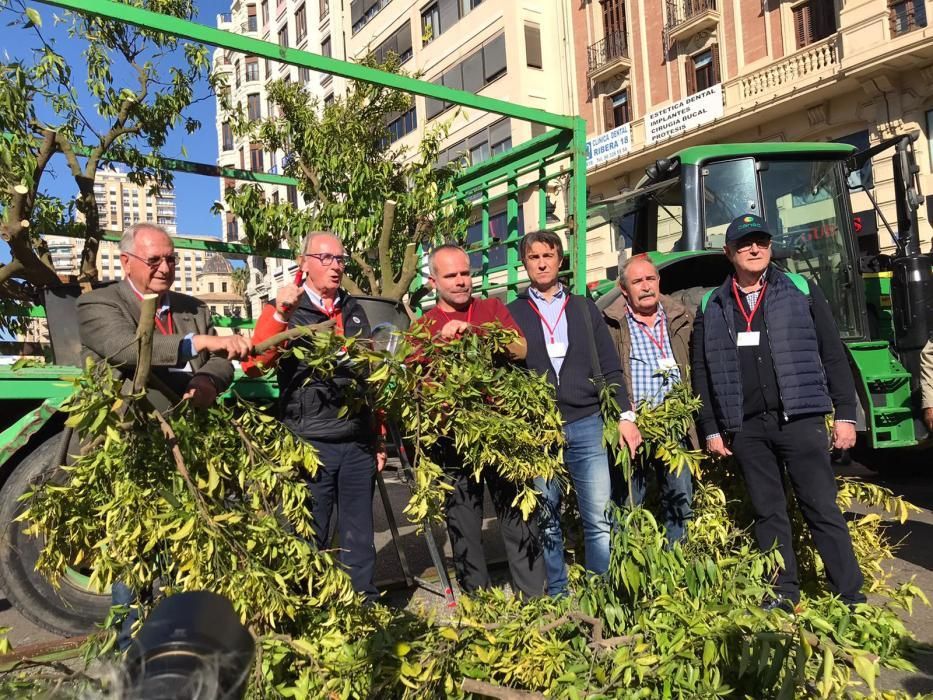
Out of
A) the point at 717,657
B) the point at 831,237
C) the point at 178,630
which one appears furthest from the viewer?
the point at 831,237

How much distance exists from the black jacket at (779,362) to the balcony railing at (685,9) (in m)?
18.7

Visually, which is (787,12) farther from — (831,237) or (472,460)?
(472,460)

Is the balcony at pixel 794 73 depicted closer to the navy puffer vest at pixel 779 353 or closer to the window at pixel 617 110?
the window at pixel 617 110

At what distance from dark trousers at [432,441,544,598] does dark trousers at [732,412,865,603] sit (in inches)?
43.2

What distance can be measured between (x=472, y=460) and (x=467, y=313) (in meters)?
0.74

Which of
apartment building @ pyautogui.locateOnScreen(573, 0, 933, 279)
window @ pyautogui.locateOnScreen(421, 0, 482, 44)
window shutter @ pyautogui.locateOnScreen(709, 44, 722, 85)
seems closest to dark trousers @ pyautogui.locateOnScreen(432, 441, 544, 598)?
apartment building @ pyautogui.locateOnScreen(573, 0, 933, 279)

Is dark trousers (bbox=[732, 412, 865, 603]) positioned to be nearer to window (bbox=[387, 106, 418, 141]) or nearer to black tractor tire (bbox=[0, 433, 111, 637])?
black tractor tire (bbox=[0, 433, 111, 637])

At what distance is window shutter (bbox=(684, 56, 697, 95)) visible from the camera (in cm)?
1952

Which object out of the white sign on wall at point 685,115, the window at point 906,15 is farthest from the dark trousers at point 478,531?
the white sign on wall at point 685,115

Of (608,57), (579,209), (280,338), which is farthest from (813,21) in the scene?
(280,338)

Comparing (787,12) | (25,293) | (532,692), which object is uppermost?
(787,12)

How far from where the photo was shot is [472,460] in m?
2.86

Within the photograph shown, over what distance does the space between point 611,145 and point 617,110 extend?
2.23 m

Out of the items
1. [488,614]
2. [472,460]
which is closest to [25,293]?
[472,460]
